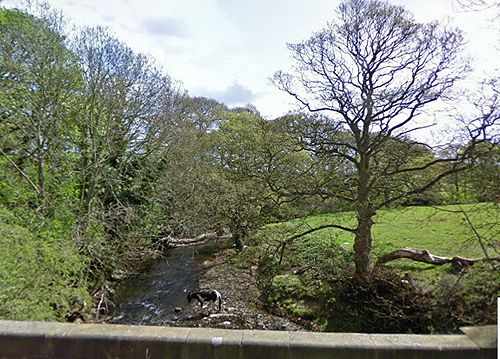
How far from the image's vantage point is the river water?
8.60 meters

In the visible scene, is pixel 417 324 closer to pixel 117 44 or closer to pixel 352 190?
pixel 352 190

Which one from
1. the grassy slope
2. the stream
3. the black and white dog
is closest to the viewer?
the grassy slope

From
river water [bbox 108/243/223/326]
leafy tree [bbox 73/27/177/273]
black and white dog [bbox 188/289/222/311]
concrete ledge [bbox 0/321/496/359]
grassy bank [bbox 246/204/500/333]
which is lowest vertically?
river water [bbox 108/243/223/326]

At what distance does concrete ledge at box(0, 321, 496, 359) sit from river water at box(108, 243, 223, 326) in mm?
6571

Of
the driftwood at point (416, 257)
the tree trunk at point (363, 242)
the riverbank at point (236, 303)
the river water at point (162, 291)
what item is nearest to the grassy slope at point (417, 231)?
the driftwood at point (416, 257)

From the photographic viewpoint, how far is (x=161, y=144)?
12945 millimetres

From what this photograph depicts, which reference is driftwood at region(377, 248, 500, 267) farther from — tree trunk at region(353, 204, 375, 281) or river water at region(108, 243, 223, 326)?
river water at region(108, 243, 223, 326)

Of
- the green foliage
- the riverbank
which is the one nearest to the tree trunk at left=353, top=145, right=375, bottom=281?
the riverbank

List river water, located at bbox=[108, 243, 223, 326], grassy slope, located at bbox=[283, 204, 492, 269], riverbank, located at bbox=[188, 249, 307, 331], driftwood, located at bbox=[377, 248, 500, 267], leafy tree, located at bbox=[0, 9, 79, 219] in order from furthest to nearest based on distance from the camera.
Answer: river water, located at bbox=[108, 243, 223, 326]
leafy tree, located at bbox=[0, 9, 79, 219]
riverbank, located at bbox=[188, 249, 307, 331]
driftwood, located at bbox=[377, 248, 500, 267]
grassy slope, located at bbox=[283, 204, 492, 269]

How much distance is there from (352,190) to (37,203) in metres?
10.2

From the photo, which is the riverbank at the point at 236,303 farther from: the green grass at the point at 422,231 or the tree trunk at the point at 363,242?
the tree trunk at the point at 363,242

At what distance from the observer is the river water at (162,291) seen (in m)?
8.60

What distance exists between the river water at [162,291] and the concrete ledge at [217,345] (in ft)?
21.6

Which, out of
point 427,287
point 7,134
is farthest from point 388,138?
point 7,134
